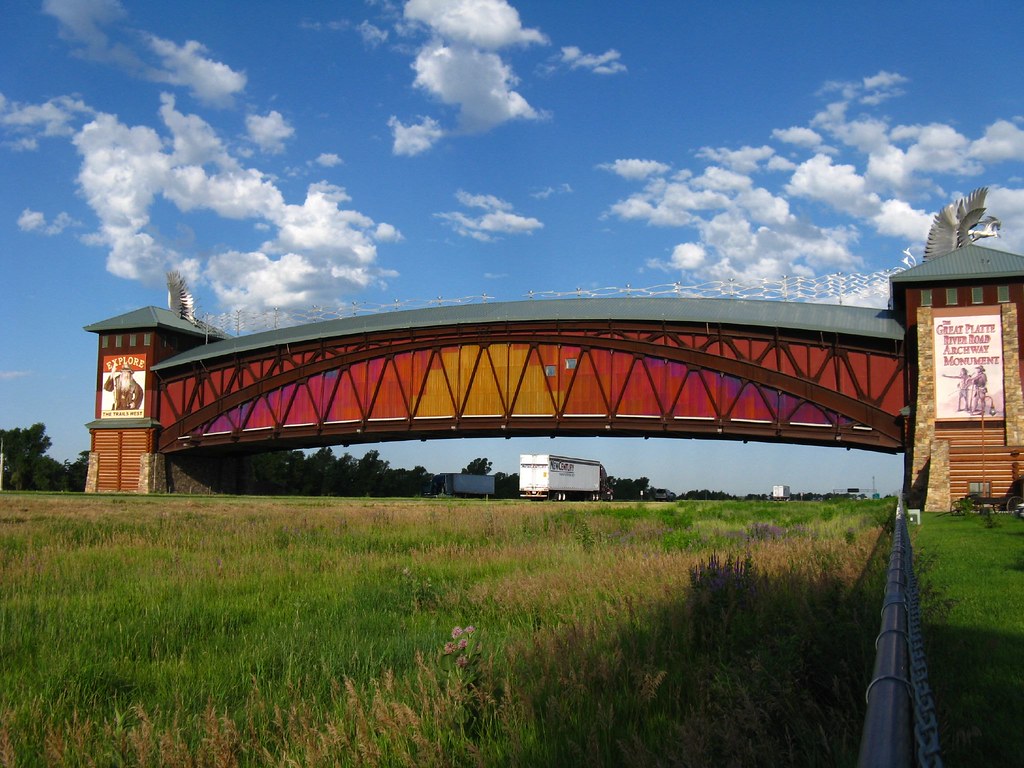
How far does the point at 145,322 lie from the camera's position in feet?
206

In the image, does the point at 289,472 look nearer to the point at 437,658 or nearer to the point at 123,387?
the point at 123,387

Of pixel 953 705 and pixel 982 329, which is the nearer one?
pixel 953 705

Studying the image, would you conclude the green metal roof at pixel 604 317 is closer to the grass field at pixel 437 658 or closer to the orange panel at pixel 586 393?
the orange panel at pixel 586 393

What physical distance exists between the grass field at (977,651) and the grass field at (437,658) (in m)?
0.65

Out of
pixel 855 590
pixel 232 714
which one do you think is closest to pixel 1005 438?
pixel 855 590

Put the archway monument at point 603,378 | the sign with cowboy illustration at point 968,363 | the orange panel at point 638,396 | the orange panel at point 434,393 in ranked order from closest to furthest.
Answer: the sign with cowboy illustration at point 968,363 < the archway monument at point 603,378 < the orange panel at point 638,396 < the orange panel at point 434,393

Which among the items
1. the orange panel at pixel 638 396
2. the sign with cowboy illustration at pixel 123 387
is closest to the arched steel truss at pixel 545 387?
the orange panel at pixel 638 396

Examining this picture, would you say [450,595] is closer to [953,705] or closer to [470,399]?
[953,705]

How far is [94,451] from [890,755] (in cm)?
6949

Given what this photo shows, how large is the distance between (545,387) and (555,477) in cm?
2805

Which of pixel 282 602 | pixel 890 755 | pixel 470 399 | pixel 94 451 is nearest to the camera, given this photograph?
pixel 890 755

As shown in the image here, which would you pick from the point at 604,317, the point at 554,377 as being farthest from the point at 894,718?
the point at 554,377

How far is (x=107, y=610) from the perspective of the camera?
9781 mm

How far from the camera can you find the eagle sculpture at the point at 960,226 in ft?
148
